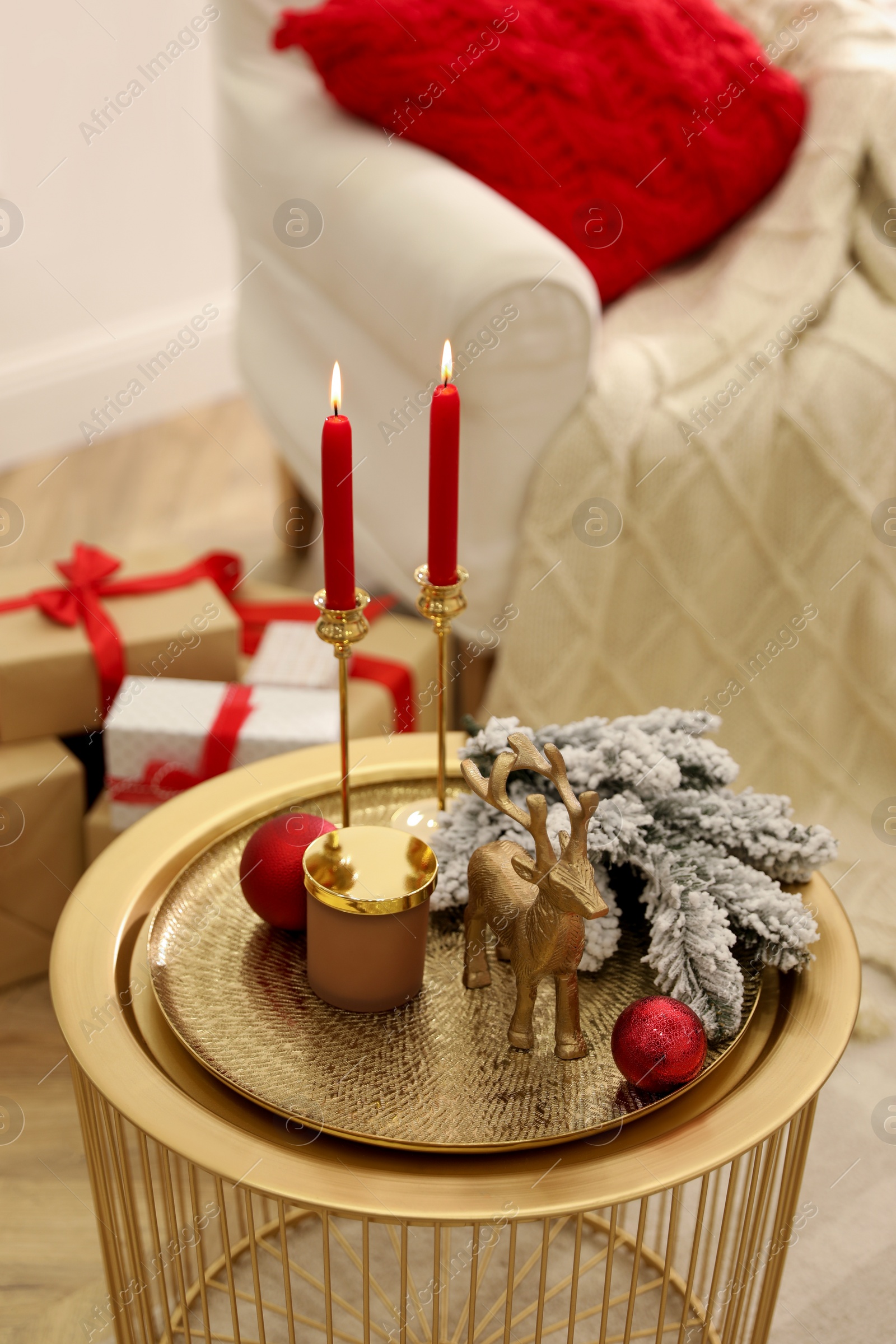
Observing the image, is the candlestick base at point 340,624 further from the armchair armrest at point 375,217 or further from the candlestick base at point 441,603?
the armchair armrest at point 375,217

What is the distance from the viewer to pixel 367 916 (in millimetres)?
704

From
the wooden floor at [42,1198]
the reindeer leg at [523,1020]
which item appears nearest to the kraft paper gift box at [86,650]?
the wooden floor at [42,1198]

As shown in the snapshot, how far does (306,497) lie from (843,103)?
102 cm

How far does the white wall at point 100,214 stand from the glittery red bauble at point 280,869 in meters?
1.59

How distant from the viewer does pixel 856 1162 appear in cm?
115

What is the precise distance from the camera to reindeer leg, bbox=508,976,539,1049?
703 mm

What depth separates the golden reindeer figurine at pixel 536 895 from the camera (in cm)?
65

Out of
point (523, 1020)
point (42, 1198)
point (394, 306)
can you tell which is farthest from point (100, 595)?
point (523, 1020)

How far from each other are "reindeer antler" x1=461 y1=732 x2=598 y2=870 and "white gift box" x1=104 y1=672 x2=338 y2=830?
21.4 inches

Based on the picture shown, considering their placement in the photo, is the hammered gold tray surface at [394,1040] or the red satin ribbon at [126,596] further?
the red satin ribbon at [126,596]

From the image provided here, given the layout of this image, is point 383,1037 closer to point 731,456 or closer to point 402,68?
point 731,456

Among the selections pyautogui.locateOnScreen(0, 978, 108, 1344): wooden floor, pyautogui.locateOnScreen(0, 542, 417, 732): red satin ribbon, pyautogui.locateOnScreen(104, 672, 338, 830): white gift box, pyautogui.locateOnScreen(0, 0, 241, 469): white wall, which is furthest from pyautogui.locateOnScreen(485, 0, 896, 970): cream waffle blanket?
pyautogui.locateOnScreen(0, 0, 241, 469): white wall

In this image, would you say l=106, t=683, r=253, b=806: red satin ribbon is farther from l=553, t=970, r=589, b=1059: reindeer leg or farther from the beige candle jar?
l=553, t=970, r=589, b=1059: reindeer leg

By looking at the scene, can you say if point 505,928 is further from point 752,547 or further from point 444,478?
point 752,547
